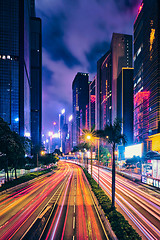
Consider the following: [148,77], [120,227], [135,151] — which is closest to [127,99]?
[148,77]

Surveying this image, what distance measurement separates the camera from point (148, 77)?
296 feet

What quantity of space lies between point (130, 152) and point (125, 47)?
124137 millimetres

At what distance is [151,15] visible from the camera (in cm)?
8775

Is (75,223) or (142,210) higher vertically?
(75,223)

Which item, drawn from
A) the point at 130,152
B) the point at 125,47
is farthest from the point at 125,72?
the point at 130,152

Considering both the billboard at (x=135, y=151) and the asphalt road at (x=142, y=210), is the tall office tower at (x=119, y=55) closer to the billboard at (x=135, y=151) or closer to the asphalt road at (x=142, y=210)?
the billboard at (x=135, y=151)

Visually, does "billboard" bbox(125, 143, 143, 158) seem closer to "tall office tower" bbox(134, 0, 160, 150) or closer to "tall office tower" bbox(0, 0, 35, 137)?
"tall office tower" bbox(134, 0, 160, 150)

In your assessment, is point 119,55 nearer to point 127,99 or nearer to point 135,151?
point 127,99

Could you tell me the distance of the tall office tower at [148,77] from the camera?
265ft

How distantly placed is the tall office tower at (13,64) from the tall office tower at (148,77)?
81011 millimetres

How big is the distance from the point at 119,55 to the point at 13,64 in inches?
4285

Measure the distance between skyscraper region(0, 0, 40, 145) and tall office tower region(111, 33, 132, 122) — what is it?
9278 cm

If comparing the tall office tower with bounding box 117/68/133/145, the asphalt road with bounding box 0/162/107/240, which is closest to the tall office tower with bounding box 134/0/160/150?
the tall office tower with bounding box 117/68/133/145

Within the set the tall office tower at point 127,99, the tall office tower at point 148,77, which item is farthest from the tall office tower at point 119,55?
the tall office tower at point 148,77
